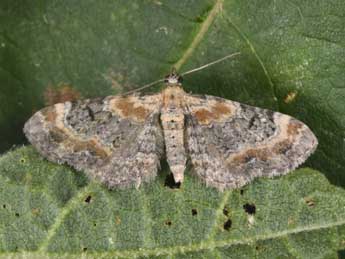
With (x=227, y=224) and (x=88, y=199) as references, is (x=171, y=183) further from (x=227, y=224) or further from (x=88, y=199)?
(x=88, y=199)

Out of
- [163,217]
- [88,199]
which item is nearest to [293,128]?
[163,217]

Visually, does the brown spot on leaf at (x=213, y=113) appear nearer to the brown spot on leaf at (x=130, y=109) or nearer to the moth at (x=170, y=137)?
the moth at (x=170, y=137)

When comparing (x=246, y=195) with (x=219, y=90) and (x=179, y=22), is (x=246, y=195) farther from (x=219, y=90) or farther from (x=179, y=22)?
(x=179, y=22)

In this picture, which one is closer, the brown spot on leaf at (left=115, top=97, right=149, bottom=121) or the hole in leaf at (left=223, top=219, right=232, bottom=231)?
the hole in leaf at (left=223, top=219, right=232, bottom=231)

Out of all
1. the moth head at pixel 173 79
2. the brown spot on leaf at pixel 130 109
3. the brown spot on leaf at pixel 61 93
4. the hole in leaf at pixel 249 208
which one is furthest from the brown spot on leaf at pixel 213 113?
the brown spot on leaf at pixel 61 93

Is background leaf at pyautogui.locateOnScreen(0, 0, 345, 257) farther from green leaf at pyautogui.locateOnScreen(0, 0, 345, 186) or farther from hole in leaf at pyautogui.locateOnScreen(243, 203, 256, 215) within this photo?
hole in leaf at pyautogui.locateOnScreen(243, 203, 256, 215)

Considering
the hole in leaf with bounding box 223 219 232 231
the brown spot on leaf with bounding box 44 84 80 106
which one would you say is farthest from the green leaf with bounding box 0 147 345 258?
the brown spot on leaf with bounding box 44 84 80 106
